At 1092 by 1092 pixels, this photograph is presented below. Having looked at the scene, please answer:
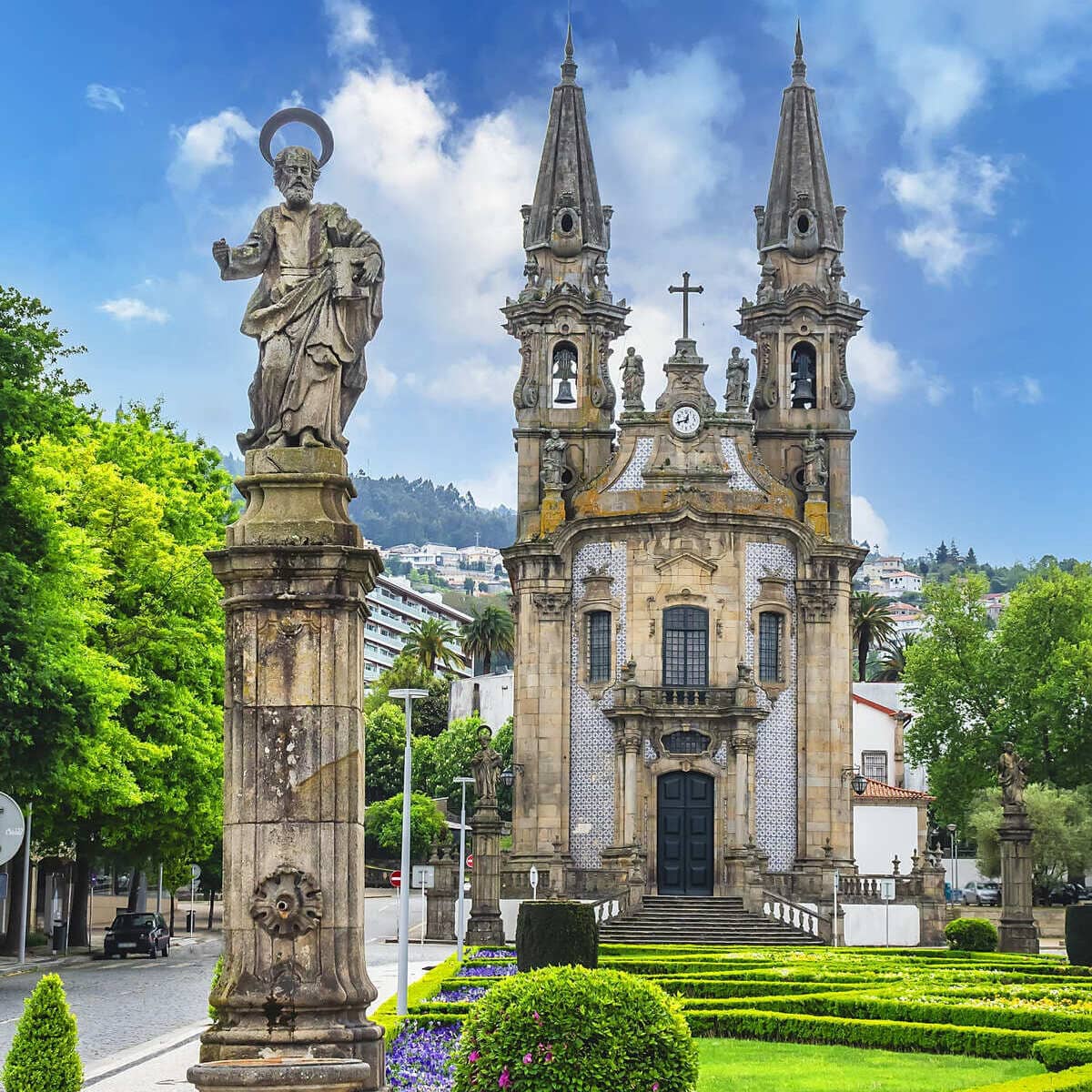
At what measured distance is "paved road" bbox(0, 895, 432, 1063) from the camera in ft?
94.0

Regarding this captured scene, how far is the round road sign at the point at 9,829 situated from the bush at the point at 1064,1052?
1267 cm

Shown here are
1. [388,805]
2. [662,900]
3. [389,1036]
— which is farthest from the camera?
[388,805]

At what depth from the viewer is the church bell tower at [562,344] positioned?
61.7 metres

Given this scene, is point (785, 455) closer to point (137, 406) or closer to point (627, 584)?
point (627, 584)

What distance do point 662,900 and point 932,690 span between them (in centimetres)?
2581

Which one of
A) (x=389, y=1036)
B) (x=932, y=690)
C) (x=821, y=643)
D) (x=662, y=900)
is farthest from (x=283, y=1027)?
(x=932, y=690)

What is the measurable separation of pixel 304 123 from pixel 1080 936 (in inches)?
1153

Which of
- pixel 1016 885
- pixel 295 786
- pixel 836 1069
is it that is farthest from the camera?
pixel 1016 885

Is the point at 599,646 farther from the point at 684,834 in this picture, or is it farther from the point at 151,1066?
the point at 151,1066

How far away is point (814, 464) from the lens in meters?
60.9

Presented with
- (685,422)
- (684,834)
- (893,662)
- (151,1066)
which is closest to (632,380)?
(685,422)

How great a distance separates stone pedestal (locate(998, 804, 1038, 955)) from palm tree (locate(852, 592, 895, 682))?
57.5m

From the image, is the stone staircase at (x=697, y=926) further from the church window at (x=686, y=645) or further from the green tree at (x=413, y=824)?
the green tree at (x=413, y=824)

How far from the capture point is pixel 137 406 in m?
56.2
